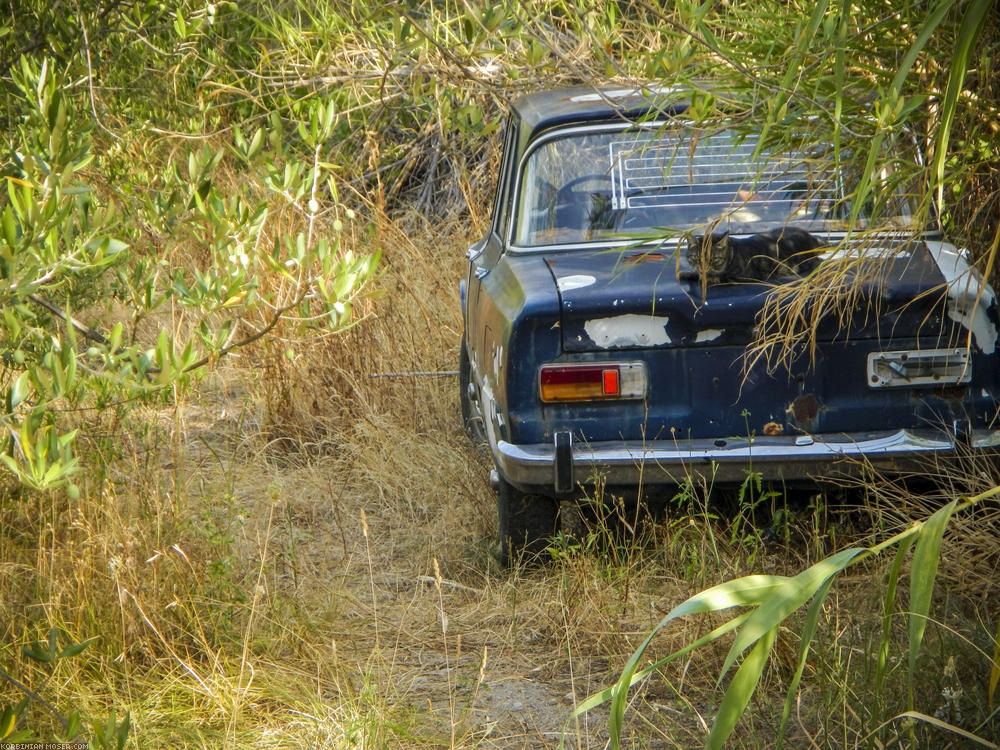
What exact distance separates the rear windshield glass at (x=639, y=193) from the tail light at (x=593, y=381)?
705 mm

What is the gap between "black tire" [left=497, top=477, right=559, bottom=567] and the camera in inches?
151

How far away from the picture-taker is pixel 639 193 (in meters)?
4.05

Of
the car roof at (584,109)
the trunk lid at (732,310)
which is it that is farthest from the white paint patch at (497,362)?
the car roof at (584,109)

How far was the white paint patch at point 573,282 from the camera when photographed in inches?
137

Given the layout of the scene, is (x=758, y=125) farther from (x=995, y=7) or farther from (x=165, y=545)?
(x=165, y=545)

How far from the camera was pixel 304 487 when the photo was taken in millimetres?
5078

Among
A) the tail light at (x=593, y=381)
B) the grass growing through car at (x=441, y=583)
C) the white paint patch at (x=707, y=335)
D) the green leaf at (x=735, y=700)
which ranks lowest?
the grass growing through car at (x=441, y=583)

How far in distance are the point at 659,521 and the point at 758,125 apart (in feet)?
5.34

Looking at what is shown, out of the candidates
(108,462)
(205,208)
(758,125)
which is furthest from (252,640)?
(758,125)

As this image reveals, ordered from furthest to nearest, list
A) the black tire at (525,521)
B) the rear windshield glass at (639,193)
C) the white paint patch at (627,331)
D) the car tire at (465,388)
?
the car tire at (465,388) → the rear windshield glass at (639,193) → the black tire at (525,521) → the white paint patch at (627,331)

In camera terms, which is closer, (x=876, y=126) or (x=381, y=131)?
(x=876, y=126)

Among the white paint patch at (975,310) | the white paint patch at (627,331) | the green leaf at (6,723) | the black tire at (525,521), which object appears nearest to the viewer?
the green leaf at (6,723)

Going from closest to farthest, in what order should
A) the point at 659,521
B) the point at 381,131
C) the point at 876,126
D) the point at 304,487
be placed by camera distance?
the point at 876,126, the point at 659,521, the point at 304,487, the point at 381,131

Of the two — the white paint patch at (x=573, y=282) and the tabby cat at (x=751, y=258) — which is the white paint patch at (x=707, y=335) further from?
the white paint patch at (x=573, y=282)
